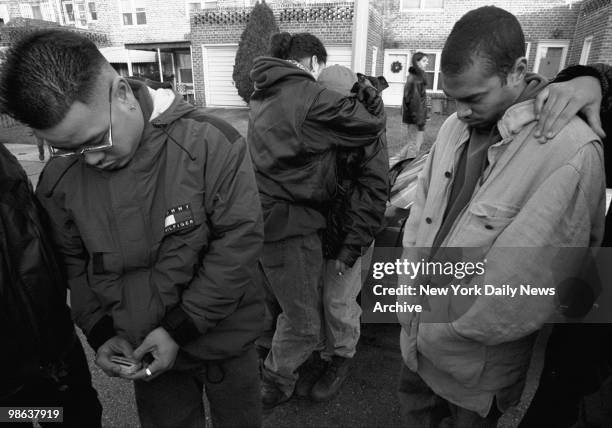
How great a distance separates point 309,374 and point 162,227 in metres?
1.84

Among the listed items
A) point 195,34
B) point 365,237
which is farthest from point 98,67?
point 195,34

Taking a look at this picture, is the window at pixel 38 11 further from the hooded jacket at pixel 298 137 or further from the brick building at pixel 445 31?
the hooded jacket at pixel 298 137

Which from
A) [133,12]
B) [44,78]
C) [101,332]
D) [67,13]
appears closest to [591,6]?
[44,78]

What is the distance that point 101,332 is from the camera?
5.22 ft

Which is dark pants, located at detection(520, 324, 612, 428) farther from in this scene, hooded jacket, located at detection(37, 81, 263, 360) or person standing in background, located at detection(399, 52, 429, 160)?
person standing in background, located at detection(399, 52, 429, 160)

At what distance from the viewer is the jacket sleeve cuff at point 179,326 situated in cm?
150

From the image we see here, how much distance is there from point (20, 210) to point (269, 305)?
1728 mm

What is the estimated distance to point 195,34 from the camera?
17.6 m

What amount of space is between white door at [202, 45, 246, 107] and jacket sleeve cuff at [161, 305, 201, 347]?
17363 mm

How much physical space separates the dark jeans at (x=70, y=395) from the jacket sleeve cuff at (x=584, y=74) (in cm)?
249

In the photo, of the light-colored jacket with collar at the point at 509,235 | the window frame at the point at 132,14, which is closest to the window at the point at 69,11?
the window frame at the point at 132,14

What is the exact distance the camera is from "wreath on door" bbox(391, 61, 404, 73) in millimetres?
17587

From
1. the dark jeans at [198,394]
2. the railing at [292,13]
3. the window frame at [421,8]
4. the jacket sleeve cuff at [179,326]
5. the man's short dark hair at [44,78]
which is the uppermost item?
A: the window frame at [421,8]

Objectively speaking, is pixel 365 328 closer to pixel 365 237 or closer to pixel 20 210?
pixel 365 237
